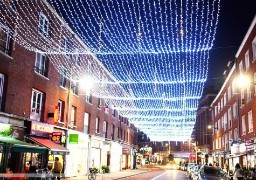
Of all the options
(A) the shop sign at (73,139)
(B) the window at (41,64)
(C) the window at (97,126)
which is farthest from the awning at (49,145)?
(C) the window at (97,126)

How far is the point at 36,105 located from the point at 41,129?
1.70 meters

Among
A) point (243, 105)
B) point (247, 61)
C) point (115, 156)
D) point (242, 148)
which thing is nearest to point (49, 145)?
point (242, 148)

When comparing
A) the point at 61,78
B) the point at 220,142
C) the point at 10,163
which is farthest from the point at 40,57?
the point at 220,142

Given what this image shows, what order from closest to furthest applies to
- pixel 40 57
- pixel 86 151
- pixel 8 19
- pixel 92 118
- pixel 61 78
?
pixel 8 19
pixel 40 57
pixel 61 78
pixel 86 151
pixel 92 118

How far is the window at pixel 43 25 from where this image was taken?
69.2ft

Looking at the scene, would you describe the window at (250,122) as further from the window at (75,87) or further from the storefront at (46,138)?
the storefront at (46,138)

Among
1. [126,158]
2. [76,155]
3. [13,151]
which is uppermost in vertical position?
[13,151]

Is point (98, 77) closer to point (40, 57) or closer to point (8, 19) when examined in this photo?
point (40, 57)

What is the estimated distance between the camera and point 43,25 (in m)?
21.4

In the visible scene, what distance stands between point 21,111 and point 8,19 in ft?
17.8

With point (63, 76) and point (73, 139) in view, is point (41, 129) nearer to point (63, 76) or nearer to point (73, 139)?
point (73, 139)

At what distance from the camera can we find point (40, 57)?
71.2ft

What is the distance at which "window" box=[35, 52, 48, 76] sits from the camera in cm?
2124

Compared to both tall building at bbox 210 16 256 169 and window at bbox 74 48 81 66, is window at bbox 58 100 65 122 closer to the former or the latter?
window at bbox 74 48 81 66
